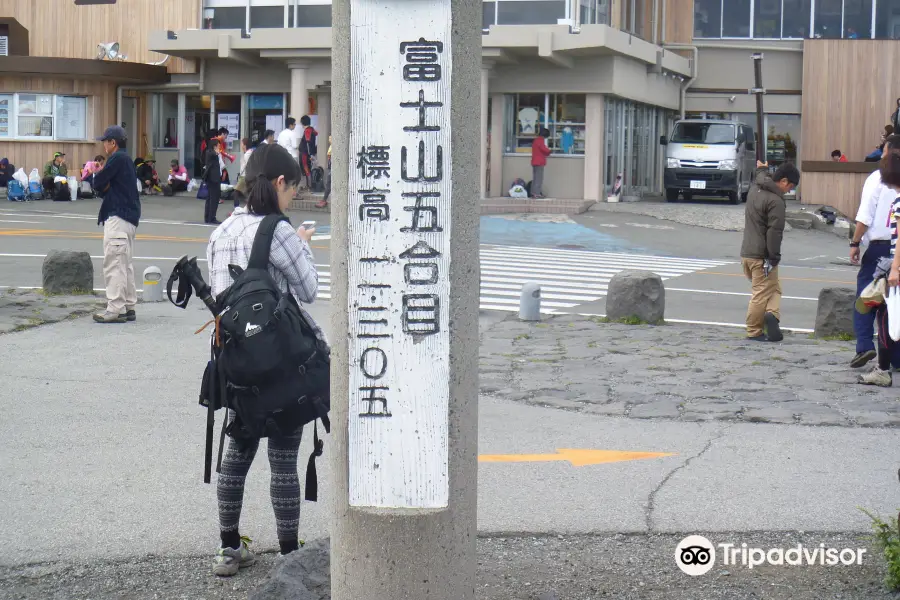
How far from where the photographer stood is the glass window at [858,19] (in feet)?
133

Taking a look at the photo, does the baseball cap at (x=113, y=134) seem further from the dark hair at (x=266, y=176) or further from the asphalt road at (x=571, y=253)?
the dark hair at (x=266, y=176)

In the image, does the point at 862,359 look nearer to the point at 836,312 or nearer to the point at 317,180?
the point at 836,312

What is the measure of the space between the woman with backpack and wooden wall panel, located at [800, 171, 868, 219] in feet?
93.5

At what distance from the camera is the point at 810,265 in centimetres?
2175

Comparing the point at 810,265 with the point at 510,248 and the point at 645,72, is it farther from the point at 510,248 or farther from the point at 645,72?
the point at 645,72

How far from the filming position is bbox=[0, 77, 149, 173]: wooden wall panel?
112ft

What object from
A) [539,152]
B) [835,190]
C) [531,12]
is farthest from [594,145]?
[835,190]

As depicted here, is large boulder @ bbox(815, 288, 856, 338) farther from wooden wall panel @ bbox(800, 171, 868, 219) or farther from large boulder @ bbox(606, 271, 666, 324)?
wooden wall panel @ bbox(800, 171, 868, 219)

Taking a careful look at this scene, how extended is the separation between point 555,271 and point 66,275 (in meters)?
7.99

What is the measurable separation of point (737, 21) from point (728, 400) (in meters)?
34.7

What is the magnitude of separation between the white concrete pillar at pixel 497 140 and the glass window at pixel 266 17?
6.76 meters

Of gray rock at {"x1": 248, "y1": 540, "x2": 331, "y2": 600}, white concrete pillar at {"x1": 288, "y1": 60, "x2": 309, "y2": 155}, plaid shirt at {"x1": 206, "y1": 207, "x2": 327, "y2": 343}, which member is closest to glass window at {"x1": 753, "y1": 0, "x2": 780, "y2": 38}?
white concrete pillar at {"x1": 288, "y1": 60, "x2": 309, "y2": 155}

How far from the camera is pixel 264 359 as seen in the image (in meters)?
4.64

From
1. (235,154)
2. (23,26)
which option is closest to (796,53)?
(235,154)
